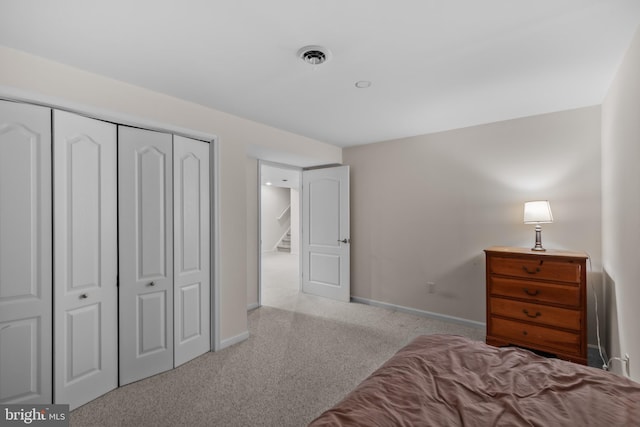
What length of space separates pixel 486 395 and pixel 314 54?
6.76ft

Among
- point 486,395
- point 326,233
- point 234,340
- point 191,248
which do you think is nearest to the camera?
point 486,395

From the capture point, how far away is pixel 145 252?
267 cm

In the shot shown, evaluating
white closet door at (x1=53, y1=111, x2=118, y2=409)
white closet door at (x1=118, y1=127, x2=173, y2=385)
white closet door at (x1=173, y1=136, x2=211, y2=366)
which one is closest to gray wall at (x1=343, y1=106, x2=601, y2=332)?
white closet door at (x1=173, y1=136, x2=211, y2=366)

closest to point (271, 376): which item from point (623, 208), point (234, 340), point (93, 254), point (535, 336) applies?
point (234, 340)

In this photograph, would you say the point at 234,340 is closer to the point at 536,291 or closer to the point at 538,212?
the point at 536,291

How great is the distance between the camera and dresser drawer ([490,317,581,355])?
271 centimetres

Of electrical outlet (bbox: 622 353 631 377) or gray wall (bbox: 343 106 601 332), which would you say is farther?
gray wall (bbox: 343 106 601 332)

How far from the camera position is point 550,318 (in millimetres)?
2816

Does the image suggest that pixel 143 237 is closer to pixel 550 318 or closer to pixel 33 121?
pixel 33 121

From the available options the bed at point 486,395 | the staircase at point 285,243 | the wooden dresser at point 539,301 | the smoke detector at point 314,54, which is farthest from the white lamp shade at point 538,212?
the staircase at point 285,243

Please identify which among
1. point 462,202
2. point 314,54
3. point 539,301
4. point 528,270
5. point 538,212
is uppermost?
point 314,54

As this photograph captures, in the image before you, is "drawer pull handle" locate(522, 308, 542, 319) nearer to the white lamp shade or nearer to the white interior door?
the white lamp shade

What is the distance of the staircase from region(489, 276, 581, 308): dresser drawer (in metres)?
8.33

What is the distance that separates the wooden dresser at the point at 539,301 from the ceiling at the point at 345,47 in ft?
4.89
